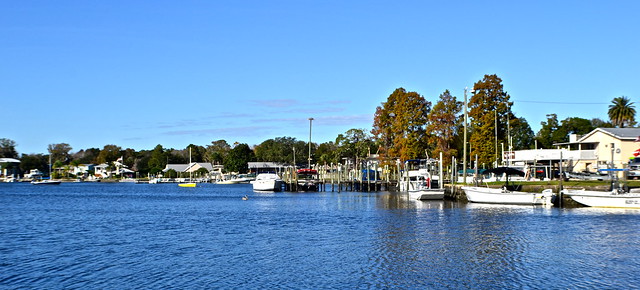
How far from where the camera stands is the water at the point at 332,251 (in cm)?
2127

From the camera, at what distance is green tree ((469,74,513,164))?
73062mm

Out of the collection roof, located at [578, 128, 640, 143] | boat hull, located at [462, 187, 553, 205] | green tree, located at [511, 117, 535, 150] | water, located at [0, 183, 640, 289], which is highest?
green tree, located at [511, 117, 535, 150]

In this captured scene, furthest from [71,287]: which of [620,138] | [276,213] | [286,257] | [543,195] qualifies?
[620,138]

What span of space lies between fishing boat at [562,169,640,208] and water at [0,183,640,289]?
115cm

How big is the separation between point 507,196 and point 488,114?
72.9ft

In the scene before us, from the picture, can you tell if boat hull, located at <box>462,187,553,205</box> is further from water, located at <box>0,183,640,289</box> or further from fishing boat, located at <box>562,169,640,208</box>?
water, located at <box>0,183,640,289</box>

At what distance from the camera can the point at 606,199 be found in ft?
151

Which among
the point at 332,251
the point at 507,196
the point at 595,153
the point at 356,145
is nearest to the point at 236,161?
the point at 356,145

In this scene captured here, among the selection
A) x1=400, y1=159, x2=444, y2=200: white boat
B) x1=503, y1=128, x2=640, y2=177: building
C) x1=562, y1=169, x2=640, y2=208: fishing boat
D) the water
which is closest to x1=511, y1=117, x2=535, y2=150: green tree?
x1=503, y1=128, x2=640, y2=177: building

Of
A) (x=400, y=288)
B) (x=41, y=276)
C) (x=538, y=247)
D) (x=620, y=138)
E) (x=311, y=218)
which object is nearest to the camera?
(x=400, y=288)

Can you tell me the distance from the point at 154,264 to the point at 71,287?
4.42 metres

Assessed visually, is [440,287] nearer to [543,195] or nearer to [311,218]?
[311,218]

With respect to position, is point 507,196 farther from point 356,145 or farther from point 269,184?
point 356,145

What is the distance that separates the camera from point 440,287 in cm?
1991
